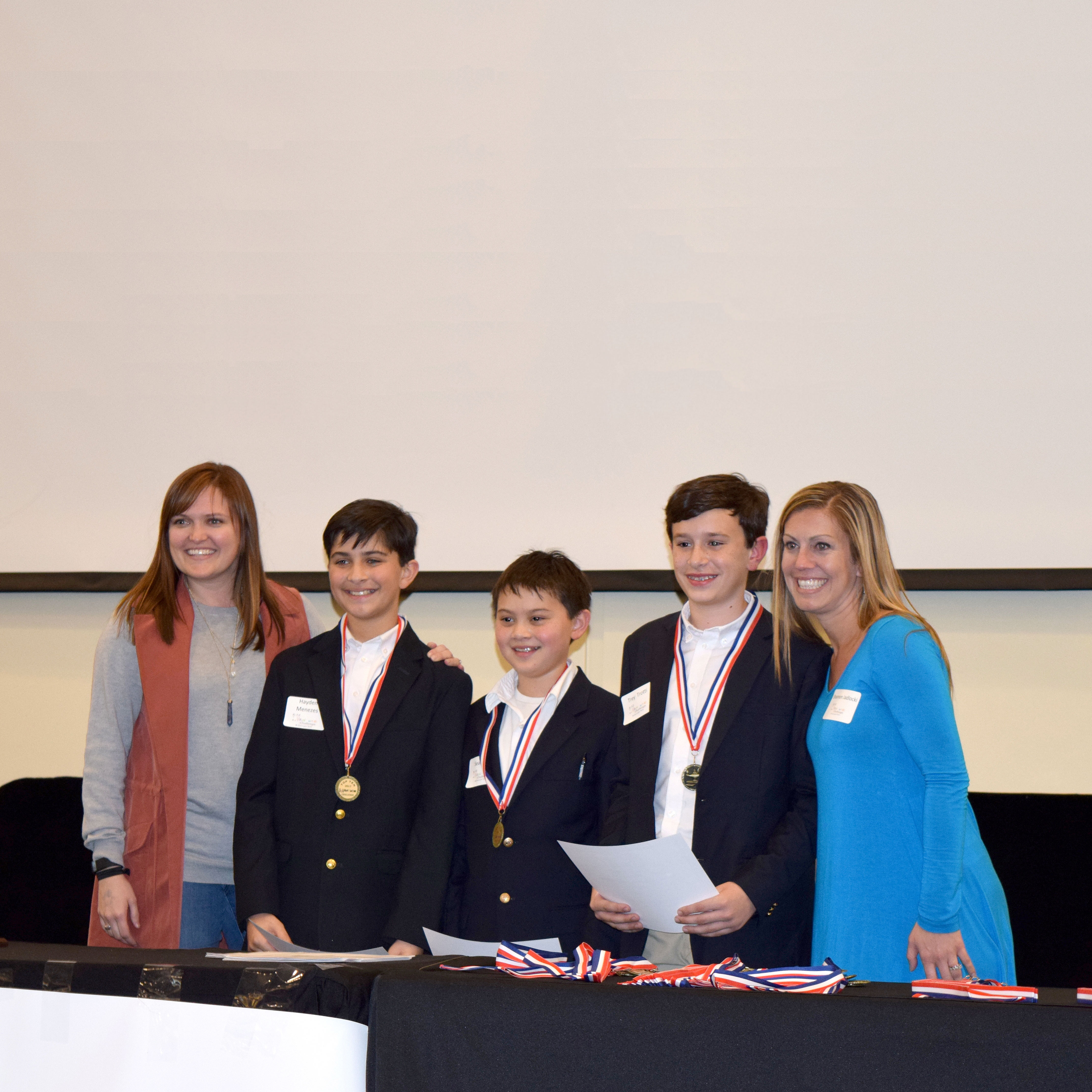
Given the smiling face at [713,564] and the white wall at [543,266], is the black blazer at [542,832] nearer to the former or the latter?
the smiling face at [713,564]

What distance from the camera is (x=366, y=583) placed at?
8.38ft

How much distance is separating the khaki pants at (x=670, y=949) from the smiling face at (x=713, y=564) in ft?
2.18

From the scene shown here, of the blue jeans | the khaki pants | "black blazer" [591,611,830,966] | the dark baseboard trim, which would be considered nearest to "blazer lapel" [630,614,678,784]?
"black blazer" [591,611,830,966]

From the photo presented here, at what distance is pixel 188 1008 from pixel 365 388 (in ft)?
8.14

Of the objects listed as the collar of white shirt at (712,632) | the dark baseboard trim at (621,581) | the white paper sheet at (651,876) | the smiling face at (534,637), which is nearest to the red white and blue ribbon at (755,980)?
the white paper sheet at (651,876)

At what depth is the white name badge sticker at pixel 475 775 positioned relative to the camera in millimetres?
2406

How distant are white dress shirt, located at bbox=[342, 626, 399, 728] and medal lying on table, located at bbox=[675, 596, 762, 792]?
2.26 feet

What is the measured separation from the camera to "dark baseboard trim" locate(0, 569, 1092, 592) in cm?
324

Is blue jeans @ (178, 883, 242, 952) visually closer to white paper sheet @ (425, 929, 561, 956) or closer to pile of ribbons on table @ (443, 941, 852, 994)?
white paper sheet @ (425, 929, 561, 956)

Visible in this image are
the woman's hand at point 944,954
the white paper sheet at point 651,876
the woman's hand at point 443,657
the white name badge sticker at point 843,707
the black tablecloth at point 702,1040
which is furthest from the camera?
the woman's hand at point 443,657

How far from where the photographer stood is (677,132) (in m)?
3.48

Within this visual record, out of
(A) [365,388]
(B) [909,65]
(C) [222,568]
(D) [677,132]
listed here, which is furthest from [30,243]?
(B) [909,65]

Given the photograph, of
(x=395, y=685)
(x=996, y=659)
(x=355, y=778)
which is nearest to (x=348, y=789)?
(x=355, y=778)

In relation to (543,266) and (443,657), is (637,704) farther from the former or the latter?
(543,266)
